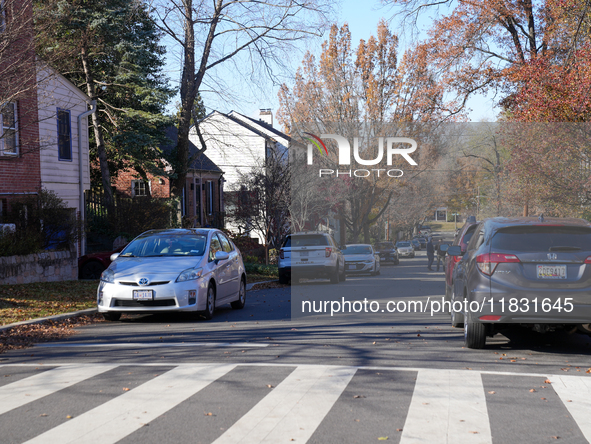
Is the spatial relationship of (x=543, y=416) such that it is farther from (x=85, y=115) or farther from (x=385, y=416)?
(x=85, y=115)

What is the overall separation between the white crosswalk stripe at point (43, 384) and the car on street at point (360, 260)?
21673mm

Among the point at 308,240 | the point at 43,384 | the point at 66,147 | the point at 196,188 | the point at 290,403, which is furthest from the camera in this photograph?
the point at 196,188

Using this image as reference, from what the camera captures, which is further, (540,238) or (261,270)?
(261,270)

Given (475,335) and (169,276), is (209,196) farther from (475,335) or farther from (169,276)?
(475,335)

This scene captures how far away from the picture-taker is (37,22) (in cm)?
1795

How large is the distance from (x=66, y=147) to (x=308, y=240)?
10403 mm

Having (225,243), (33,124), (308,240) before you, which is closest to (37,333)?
(225,243)

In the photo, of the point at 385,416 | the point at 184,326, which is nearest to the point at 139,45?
the point at 184,326

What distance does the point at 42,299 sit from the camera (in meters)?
14.0

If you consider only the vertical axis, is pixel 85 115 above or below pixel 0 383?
above

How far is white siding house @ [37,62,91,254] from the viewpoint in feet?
78.0

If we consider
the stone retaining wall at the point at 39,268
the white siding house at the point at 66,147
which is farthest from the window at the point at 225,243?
the white siding house at the point at 66,147

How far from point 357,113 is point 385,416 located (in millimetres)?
32892

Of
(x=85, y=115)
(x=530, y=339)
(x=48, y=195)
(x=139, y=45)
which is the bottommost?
(x=530, y=339)
